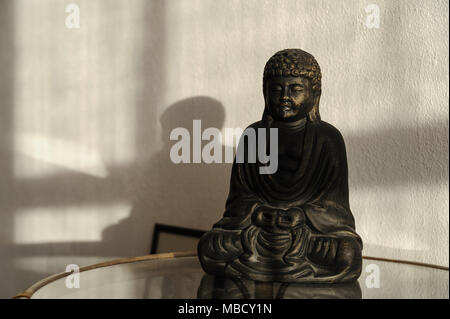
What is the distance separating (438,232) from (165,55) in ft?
4.72

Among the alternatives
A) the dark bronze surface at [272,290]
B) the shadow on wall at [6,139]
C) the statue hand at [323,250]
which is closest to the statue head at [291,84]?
the statue hand at [323,250]

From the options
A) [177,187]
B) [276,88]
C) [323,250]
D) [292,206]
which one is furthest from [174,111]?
[323,250]

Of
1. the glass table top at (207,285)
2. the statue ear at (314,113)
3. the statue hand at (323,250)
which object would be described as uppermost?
the statue ear at (314,113)

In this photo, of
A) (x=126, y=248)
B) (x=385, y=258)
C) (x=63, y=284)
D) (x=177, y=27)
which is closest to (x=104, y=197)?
(x=126, y=248)

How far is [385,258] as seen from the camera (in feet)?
6.79

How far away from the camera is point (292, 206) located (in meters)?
1.63

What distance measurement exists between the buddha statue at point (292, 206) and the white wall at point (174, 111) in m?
0.49

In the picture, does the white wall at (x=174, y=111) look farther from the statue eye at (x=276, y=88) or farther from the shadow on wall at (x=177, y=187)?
the statue eye at (x=276, y=88)

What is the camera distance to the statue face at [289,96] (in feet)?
5.41

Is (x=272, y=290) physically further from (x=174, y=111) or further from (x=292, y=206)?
(x=174, y=111)

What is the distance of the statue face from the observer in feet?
5.41

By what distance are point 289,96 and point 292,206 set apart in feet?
1.05

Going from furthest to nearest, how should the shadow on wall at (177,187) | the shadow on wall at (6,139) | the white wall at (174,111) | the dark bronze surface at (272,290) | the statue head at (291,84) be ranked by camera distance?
the shadow on wall at (6,139)
the shadow on wall at (177,187)
the white wall at (174,111)
the statue head at (291,84)
the dark bronze surface at (272,290)

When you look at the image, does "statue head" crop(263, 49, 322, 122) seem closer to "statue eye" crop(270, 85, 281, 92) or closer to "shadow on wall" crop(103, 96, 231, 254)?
"statue eye" crop(270, 85, 281, 92)
